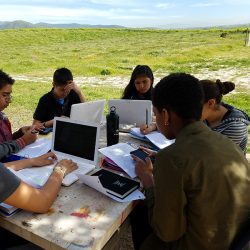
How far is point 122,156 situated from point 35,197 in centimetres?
82

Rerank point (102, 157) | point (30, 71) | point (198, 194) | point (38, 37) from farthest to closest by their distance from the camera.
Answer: point (38, 37)
point (30, 71)
point (102, 157)
point (198, 194)

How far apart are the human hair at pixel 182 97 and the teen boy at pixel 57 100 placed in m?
2.19

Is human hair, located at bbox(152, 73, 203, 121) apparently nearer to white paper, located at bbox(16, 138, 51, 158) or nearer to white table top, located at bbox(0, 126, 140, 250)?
white table top, located at bbox(0, 126, 140, 250)

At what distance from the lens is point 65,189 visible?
1.88 meters

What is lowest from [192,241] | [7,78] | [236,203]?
[192,241]

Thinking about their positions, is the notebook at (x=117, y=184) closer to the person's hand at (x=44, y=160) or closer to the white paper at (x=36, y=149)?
the person's hand at (x=44, y=160)

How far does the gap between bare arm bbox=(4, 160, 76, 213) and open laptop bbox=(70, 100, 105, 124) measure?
99cm

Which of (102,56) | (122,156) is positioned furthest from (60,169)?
(102,56)

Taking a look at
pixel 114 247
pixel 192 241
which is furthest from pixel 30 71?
pixel 192 241

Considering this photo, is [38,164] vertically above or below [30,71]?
above

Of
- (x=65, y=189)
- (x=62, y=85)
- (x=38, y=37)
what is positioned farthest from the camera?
(x=38, y=37)

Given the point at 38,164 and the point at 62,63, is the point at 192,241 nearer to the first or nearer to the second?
the point at 38,164

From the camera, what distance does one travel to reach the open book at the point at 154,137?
2638mm

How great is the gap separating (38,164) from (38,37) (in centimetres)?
4123
